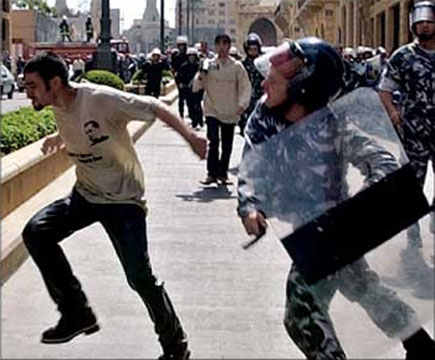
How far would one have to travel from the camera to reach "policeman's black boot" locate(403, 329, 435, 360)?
4.58 metres

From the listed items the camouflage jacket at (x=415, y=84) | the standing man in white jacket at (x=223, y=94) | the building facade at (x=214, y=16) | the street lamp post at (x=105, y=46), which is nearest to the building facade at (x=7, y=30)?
→ the street lamp post at (x=105, y=46)

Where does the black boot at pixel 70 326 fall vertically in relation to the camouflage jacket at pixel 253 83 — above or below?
below

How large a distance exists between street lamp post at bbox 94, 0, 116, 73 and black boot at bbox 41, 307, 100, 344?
17.0 m

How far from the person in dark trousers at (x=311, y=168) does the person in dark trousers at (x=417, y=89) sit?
288 cm

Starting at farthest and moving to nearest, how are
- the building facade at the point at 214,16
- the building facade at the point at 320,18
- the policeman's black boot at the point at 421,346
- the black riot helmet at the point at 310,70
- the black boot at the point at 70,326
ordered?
the building facade at the point at 214,16
the building facade at the point at 320,18
the black boot at the point at 70,326
the policeman's black boot at the point at 421,346
the black riot helmet at the point at 310,70

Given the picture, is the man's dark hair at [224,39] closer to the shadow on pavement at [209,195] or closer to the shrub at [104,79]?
the shadow on pavement at [209,195]

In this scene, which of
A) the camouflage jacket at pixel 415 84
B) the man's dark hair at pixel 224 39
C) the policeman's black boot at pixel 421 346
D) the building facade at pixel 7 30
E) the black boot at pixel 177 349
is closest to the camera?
the policeman's black boot at pixel 421 346

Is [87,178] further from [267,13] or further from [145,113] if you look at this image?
[267,13]

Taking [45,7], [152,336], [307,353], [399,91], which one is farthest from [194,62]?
[45,7]

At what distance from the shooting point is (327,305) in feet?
13.0

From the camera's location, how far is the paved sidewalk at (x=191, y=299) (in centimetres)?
532

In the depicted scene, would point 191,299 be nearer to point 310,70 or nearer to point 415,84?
point 415,84

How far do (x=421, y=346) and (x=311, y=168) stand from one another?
3.89ft

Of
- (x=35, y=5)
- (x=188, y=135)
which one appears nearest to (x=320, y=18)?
(x=35, y=5)
